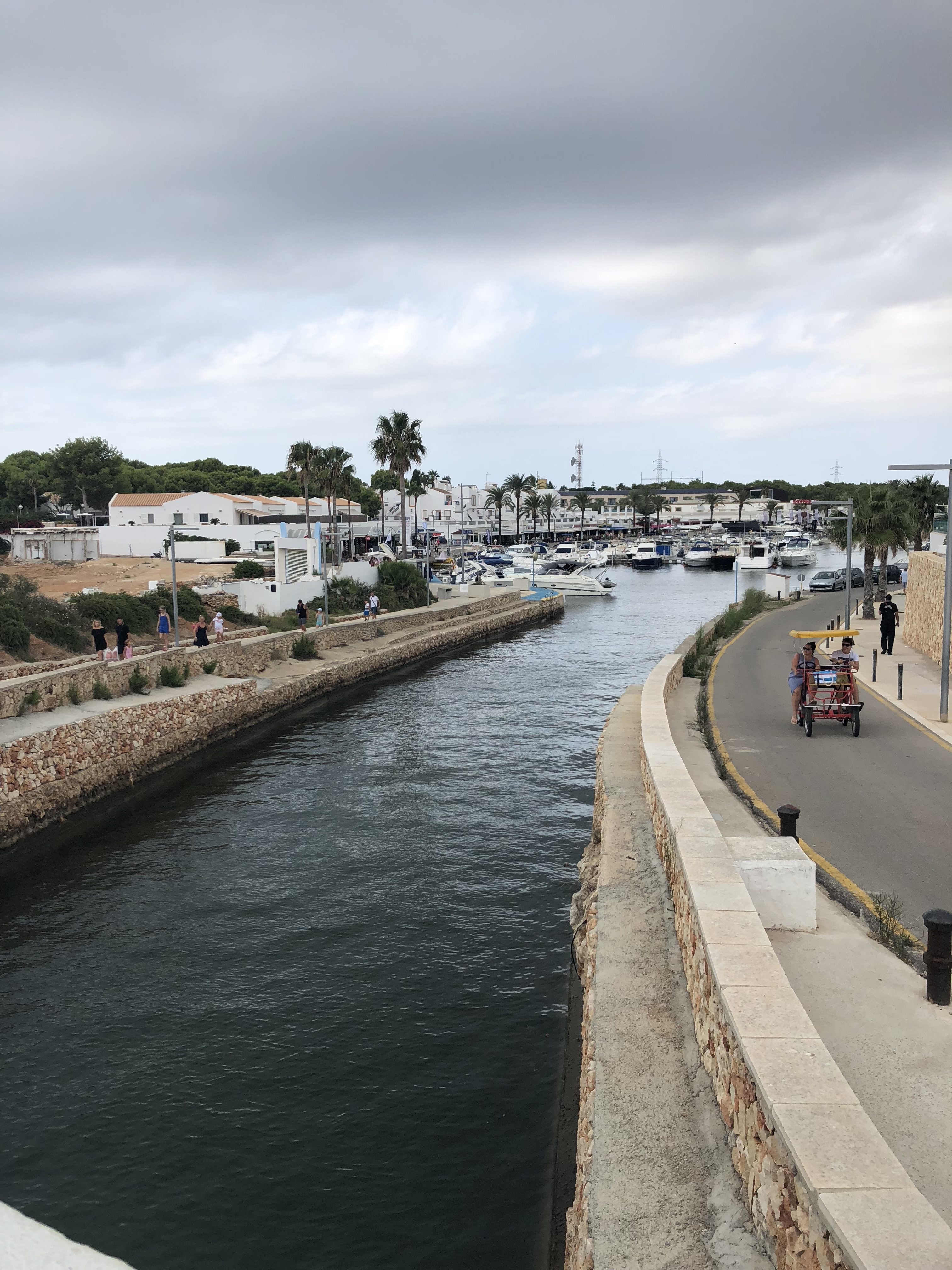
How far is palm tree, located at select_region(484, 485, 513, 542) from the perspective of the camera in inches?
Answer: 6619

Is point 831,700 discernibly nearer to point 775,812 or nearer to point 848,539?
point 775,812

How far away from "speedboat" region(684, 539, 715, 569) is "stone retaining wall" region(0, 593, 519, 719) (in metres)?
73.2

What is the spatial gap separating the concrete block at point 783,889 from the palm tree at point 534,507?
161m

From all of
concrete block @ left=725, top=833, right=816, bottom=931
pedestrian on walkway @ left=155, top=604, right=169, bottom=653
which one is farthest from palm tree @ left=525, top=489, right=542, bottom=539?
concrete block @ left=725, top=833, right=816, bottom=931

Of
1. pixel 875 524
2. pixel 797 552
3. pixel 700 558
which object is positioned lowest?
pixel 700 558

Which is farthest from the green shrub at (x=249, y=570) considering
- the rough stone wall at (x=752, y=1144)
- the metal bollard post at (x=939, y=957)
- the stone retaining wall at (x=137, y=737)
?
the metal bollard post at (x=939, y=957)

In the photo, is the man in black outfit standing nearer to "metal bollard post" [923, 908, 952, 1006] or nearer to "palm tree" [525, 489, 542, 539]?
"metal bollard post" [923, 908, 952, 1006]

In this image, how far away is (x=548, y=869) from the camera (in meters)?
15.9

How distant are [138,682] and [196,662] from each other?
13.2 ft

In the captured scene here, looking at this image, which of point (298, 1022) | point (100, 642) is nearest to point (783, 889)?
point (298, 1022)

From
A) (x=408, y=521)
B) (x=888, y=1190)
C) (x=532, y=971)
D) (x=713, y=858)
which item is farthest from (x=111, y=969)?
(x=408, y=521)

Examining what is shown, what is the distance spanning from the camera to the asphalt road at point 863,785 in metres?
10.5

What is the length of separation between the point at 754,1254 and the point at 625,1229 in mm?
823

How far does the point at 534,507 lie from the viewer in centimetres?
17288
